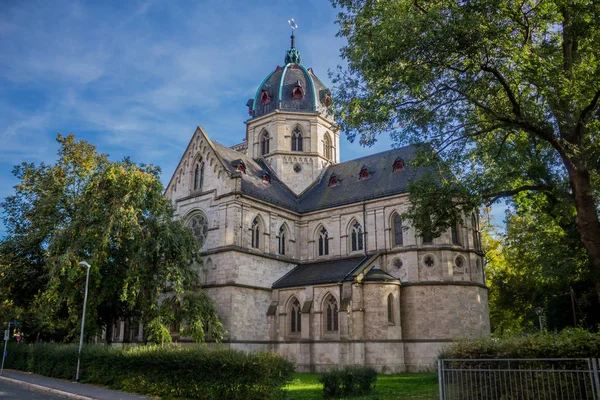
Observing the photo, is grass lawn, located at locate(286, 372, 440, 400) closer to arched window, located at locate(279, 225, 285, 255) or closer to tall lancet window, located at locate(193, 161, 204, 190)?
arched window, located at locate(279, 225, 285, 255)

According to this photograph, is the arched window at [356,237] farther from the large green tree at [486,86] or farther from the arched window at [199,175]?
the large green tree at [486,86]

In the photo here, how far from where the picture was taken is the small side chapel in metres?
28.5

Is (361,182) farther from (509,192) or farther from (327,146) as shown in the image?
(509,192)

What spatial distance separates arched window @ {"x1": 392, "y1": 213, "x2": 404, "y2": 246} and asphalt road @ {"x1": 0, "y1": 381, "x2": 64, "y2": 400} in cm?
2144

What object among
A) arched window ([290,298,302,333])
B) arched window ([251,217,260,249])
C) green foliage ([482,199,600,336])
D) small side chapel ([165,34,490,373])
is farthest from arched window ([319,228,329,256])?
green foliage ([482,199,600,336])

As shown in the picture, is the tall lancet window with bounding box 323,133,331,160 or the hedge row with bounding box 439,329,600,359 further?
the tall lancet window with bounding box 323,133,331,160

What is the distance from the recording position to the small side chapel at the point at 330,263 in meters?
28.5

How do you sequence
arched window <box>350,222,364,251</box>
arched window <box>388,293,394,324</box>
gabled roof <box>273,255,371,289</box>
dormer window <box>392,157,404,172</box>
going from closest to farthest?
1. arched window <box>388,293,394,324</box>
2. gabled roof <box>273,255,371,289</box>
3. arched window <box>350,222,364,251</box>
4. dormer window <box>392,157,404,172</box>

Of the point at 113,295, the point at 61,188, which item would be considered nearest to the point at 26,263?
the point at 61,188

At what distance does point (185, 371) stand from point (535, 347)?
10679mm

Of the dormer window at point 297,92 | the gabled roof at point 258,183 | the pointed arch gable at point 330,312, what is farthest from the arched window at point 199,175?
the pointed arch gable at point 330,312

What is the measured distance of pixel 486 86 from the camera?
15312mm

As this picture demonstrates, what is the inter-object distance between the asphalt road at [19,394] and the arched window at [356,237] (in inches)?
824

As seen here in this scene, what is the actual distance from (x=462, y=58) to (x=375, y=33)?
109 inches
